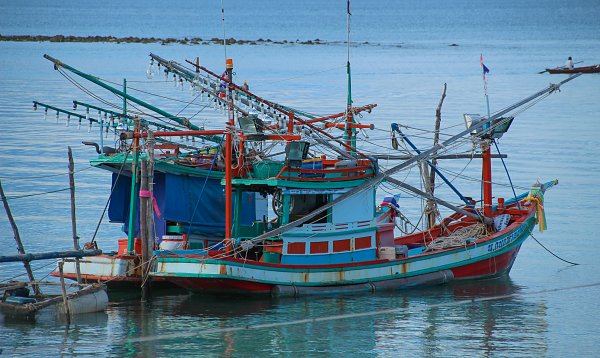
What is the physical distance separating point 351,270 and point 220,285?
331 cm

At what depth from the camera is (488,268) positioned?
104 ft

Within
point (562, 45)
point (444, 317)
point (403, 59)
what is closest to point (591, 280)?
point (444, 317)

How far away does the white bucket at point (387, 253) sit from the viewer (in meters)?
29.8

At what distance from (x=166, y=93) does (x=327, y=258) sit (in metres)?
51.7

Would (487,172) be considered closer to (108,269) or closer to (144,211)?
(144,211)

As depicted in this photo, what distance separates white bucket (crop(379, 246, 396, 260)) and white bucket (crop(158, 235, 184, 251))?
5010 millimetres

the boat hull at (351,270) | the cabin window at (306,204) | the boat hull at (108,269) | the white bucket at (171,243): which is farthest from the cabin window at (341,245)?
the boat hull at (108,269)

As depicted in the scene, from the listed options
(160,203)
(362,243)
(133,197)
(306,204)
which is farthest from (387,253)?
(133,197)

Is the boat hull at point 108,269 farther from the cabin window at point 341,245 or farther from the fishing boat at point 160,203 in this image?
the cabin window at point 341,245

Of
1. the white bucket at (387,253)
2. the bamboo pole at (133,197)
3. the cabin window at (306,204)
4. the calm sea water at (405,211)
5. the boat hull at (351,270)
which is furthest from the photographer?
the white bucket at (387,253)

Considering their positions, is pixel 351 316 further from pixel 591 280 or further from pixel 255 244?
pixel 591 280

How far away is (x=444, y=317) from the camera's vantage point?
91.4ft

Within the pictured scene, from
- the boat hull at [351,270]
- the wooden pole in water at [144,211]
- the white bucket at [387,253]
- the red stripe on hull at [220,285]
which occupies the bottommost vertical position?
the red stripe on hull at [220,285]

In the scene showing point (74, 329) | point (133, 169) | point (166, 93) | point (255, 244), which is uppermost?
point (166, 93)
